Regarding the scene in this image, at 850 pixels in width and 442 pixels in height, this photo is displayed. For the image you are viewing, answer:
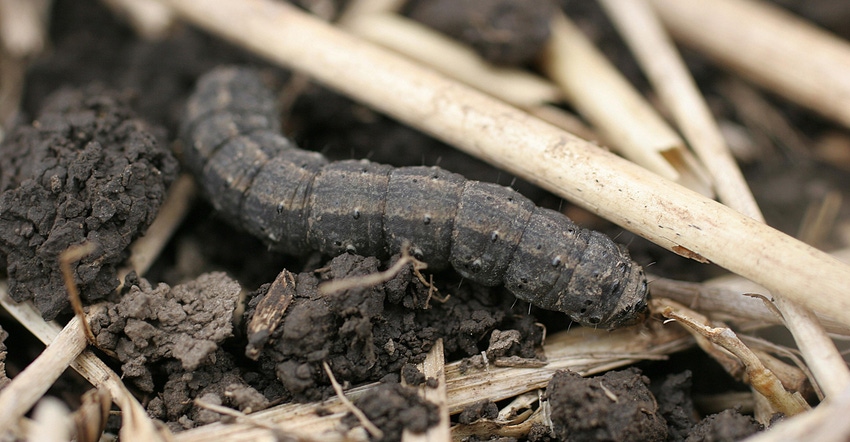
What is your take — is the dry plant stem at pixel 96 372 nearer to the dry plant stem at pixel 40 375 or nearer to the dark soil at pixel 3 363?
the dry plant stem at pixel 40 375

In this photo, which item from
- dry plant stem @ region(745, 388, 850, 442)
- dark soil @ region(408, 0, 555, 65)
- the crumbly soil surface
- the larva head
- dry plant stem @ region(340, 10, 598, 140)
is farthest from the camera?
dark soil @ region(408, 0, 555, 65)

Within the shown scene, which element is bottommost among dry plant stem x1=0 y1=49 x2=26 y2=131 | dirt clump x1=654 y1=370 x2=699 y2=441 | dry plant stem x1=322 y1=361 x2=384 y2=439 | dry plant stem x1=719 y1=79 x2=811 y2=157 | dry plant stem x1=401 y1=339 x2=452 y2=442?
dirt clump x1=654 y1=370 x2=699 y2=441

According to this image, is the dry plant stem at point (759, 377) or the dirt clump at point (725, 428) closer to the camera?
the dirt clump at point (725, 428)

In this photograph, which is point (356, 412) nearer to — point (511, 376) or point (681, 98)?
point (511, 376)

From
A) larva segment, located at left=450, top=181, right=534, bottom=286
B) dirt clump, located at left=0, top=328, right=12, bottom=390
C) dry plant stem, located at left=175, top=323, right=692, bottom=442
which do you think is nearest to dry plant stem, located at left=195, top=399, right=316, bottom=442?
dry plant stem, located at left=175, top=323, right=692, bottom=442

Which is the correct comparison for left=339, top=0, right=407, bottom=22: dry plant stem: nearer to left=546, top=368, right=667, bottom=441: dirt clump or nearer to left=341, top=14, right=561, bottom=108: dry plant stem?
left=341, top=14, right=561, bottom=108: dry plant stem

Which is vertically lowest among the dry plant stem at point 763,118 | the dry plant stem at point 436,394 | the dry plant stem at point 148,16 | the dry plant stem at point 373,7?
the dry plant stem at point 436,394

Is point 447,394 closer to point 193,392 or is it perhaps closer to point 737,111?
point 193,392

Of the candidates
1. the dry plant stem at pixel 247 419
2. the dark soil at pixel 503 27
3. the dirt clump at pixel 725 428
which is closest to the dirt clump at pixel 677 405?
the dirt clump at pixel 725 428
